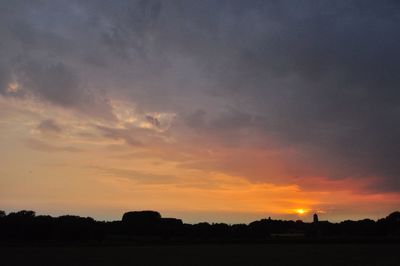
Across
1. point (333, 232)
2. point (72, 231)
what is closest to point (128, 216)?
point (72, 231)

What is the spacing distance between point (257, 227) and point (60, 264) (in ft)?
429

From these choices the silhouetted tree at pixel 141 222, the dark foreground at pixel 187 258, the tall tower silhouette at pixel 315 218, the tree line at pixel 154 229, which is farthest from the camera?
the tall tower silhouette at pixel 315 218

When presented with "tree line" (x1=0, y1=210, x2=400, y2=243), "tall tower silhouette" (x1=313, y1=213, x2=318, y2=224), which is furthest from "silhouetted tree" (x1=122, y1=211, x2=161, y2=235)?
"tall tower silhouette" (x1=313, y1=213, x2=318, y2=224)

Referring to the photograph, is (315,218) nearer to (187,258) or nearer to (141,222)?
(141,222)

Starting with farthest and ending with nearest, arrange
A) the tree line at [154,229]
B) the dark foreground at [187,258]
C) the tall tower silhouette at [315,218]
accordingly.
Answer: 1. the tall tower silhouette at [315,218]
2. the tree line at [154,229]
3. the dark foreground at [187,258]

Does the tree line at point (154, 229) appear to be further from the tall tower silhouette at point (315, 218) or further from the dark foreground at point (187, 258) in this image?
the dark foreground at point (187, 258)

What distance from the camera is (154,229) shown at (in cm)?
14862

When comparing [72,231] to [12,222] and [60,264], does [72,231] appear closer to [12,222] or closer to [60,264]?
[12,222]

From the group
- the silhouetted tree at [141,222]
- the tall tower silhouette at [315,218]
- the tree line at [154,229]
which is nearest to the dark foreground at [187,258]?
the tree line at [154,229]

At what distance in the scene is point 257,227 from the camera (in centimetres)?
16850

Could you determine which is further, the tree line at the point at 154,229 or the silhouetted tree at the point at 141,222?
the silhouetted tree at the point at 141,222

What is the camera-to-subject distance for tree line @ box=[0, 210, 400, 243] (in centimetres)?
11162

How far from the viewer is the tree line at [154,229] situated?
111625 mm

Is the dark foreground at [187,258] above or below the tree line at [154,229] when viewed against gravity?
below
